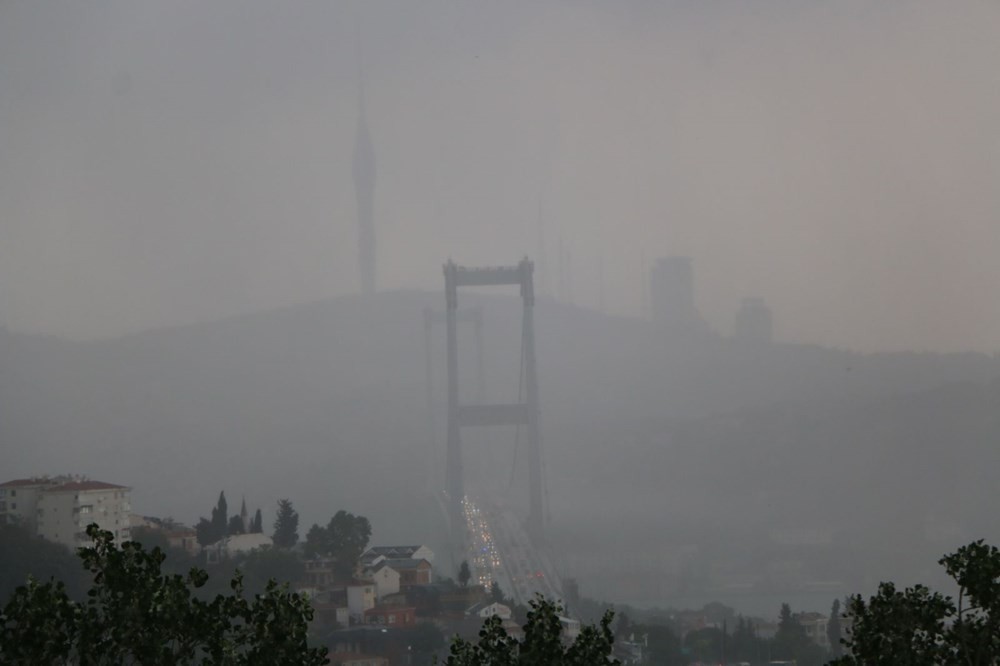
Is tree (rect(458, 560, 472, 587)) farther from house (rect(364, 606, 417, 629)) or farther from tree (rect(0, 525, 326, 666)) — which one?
tree (rect(0, 525, 326, 666))

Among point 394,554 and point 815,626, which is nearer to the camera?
→ point 815,626

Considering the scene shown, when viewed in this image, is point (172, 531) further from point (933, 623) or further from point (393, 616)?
point (933, 623)

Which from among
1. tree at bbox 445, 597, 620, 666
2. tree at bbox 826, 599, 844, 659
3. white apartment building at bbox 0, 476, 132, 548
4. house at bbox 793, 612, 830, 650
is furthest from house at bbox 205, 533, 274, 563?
tree at bbox 445, 597, 620, 666

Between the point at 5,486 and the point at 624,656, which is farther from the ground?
the point at 5,486

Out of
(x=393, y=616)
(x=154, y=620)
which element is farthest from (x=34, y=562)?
(x=154, y=620)

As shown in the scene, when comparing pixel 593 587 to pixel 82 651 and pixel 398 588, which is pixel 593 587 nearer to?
pixel 398 588

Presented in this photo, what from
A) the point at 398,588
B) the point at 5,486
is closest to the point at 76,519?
the point at 5,486

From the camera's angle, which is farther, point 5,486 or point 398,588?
point 5,486

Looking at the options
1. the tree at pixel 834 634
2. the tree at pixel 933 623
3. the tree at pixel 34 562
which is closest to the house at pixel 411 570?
the tree at pixel 34 562
